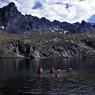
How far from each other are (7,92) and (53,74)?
52488mm

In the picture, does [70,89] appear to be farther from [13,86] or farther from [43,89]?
[13,86]

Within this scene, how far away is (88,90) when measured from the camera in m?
93.8

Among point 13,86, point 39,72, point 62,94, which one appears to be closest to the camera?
point 62,94

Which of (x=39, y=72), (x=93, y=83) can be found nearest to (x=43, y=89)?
(x=93, y=83)

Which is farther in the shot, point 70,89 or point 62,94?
point 70,89

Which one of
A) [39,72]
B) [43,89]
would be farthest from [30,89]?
[39,72]

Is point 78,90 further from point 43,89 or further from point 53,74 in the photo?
point 53,74

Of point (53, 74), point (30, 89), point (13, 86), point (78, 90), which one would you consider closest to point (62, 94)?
point (78, 90)

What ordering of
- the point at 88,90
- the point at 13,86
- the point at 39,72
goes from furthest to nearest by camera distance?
the point at 39,72 → the point at 13,86 → the point at 88,90

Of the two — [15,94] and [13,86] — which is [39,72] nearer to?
[13,86]

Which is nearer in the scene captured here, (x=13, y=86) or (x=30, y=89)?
(x=30, y=89)

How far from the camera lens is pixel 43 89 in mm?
97938

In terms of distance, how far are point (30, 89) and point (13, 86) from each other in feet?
28.9

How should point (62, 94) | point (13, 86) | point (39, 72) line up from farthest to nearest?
point (39, 72) → point (13, 86) → point (62, 94)
